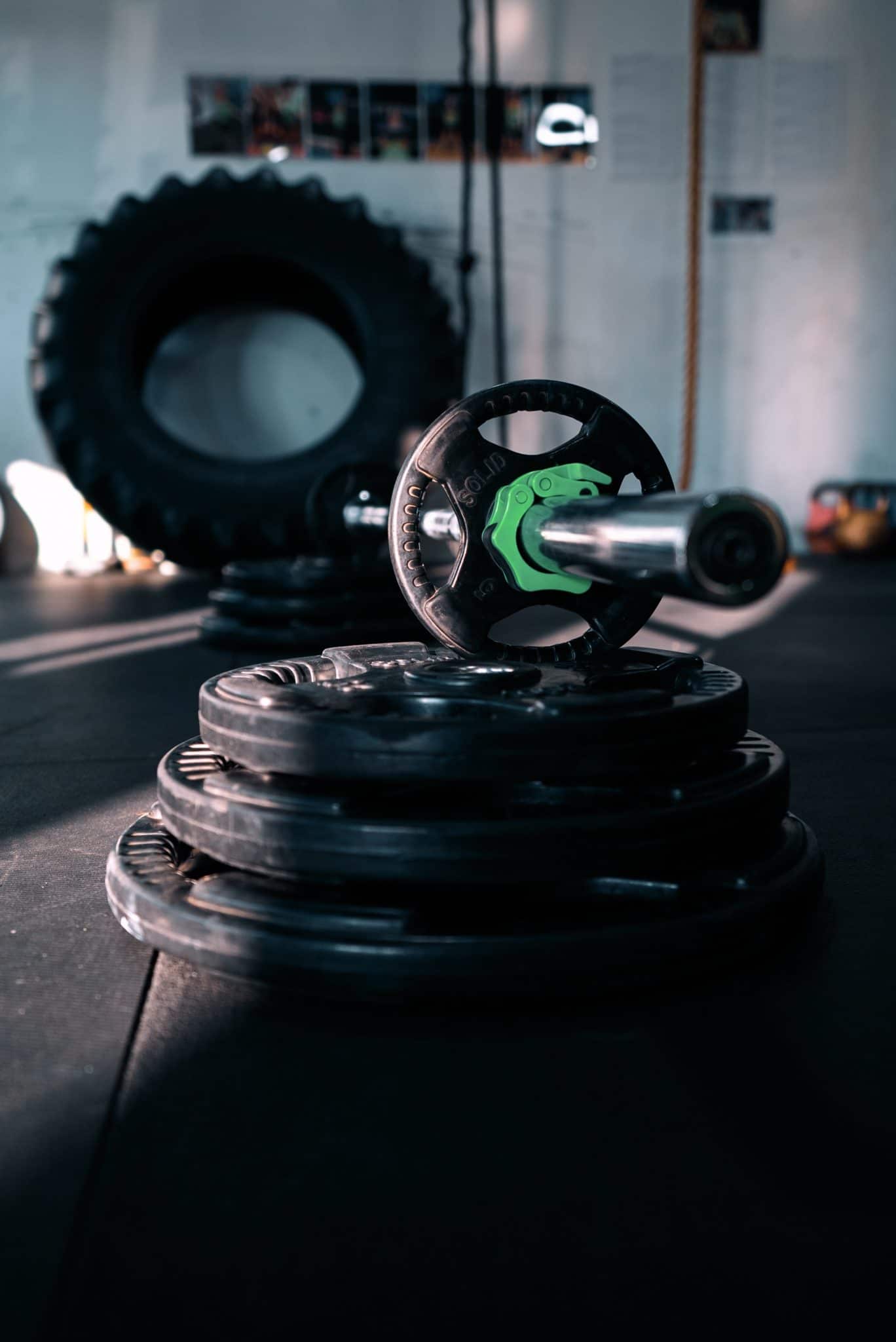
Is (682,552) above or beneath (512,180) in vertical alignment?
beneath

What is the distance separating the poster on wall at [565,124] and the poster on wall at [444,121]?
0.71 ft

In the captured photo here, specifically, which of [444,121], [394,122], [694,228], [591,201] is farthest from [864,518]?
[394,122]

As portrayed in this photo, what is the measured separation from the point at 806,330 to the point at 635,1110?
4.12m

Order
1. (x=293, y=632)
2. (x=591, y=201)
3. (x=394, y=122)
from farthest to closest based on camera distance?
(x=591, y=201) → (x=394, y=122) → (x=293, y=632)

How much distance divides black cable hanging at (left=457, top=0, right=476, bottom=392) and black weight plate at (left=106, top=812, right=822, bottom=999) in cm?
299

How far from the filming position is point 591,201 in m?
4.04

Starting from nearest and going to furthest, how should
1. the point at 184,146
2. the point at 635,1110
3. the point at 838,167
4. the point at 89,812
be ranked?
the point at 635,1110, the point at 89,812, the point at 184,146, the point at 838,167

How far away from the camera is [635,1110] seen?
0.54 metres

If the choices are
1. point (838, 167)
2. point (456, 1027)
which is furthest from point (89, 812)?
point (838, 167)

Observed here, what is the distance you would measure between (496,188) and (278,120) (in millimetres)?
838

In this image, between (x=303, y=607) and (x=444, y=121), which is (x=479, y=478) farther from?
(x=444, y=121)

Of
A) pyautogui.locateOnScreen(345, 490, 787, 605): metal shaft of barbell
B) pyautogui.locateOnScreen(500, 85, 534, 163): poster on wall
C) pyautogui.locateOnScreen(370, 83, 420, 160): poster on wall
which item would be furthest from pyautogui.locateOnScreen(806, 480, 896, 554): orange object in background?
pyautogui.locateOnScreen(345, 490, 787, 605): metal shaft of barbell

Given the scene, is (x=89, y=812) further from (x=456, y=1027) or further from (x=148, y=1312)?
(x=148, y=1312)

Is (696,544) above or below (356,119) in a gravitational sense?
below
